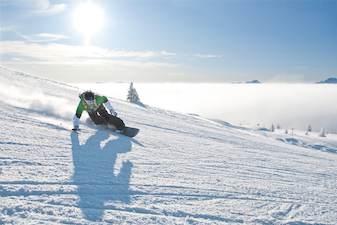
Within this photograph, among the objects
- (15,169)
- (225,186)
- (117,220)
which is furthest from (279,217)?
(15,169)

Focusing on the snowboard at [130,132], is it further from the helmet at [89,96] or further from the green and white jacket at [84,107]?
the helmet at [89,96]

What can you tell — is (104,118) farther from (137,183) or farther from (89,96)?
(137,183)

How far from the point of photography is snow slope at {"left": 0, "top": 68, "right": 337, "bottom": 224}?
2387 mm

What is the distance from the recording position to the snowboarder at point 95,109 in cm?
552

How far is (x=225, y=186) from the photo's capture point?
348cm

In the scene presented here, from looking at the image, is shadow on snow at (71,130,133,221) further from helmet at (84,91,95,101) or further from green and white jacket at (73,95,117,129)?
helmet at (84,91,95,101)

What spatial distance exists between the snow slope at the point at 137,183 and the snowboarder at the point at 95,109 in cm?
52

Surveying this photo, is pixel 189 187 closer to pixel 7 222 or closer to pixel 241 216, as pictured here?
pixel 241 216

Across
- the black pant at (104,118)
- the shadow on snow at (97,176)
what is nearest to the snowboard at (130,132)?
the black pant at (104,118)

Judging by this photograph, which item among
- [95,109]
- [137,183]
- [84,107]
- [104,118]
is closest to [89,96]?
[84,107]

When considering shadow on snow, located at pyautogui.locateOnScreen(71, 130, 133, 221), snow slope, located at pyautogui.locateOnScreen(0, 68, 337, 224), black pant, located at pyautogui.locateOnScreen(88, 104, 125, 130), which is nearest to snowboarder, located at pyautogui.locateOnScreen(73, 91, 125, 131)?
black pant, located at pyautogui.locateOnScreen(88, 104, 125, 130)

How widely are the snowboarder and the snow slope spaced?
1.70 ft

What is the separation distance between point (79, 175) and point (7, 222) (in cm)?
117

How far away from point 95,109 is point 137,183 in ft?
11.7
